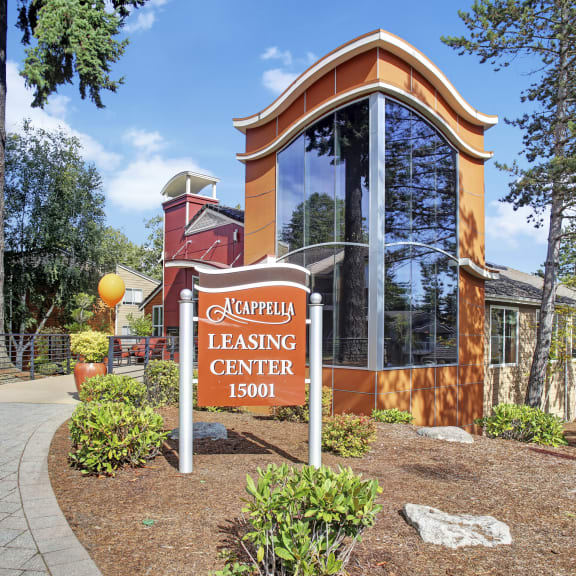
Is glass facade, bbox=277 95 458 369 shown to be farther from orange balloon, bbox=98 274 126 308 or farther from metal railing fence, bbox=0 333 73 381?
metal railing fence, bbox=0 333 73 381

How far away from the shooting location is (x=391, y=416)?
8.80 meters

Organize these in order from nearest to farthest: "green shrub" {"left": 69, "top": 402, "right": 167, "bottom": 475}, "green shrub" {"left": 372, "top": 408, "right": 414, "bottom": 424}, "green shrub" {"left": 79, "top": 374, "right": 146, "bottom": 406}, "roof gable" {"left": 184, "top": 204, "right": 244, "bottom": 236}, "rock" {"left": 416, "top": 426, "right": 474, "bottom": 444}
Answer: "green shrub" {"left": 69, "top": 402, "right": 167, "bottom": 475} < "green shrub" {"left": 79, "top": 374, "right": 146, "bottom": 406} < "rock" {"left": 416, "top": 426, "right": 474, "bottom": 444} < "green shrub" {"left": 372, "top": 408, "right": 414, "bottom": 424} < "roof gable" {"left": 184, "top": 204, "right": 244, "bottom": 236}

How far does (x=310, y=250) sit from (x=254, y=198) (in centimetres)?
305

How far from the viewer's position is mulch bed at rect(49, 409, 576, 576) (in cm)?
317

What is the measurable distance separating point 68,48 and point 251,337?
14.1 metres

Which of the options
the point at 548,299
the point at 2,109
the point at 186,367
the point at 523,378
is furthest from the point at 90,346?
the point at 523,378

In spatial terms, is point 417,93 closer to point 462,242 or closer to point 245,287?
point 462,242

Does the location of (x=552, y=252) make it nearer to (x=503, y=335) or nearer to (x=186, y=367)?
(x=503, y=335)

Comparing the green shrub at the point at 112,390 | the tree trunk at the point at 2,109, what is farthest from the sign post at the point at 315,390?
the tree trunk at the point at 2,109

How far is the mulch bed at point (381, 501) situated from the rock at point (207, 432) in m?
0.12

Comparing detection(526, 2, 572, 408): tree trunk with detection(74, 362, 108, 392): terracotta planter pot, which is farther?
detection(526, 2, 572, 408): tree trunk

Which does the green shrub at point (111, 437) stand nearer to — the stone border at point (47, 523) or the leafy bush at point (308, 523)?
the stone border at point (47, 523)

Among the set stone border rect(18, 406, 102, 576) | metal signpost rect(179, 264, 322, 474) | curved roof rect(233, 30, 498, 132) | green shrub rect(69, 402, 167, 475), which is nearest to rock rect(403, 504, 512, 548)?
metal signpost rect(179, 264, 322, 474)

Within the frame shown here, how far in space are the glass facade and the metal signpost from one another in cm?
435
